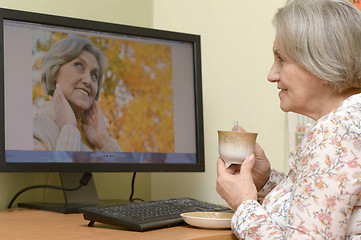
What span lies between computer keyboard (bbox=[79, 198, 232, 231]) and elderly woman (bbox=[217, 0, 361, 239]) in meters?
0.15

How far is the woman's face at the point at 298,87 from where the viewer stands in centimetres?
122

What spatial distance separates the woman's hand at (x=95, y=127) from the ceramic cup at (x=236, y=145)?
498 mm

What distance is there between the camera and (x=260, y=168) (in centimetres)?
151

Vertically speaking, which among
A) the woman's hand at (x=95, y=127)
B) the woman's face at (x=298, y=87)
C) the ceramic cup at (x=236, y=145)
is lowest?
the ceramic cup at (x=236, y=145)

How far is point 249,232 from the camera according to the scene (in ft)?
3.74

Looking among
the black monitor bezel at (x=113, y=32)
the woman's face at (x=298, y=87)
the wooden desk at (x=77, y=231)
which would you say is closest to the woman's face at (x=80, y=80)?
the black monitor bezel at (x=113, y=32)

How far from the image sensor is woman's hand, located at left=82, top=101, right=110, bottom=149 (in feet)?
5.43

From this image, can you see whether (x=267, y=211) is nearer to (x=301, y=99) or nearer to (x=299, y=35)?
(x=301, y=99)

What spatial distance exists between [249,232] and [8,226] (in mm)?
569

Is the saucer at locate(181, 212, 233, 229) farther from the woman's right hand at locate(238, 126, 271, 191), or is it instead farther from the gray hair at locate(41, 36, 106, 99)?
the gray hair at locate(41, 36, 106, 99)

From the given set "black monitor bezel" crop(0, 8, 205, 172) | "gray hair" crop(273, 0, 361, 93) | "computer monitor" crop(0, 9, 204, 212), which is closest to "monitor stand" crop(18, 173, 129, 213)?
"computer monitor" crop(0, 9, 204, 212)

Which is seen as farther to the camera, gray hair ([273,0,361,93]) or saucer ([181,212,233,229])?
saucer ([181,212,233,229])

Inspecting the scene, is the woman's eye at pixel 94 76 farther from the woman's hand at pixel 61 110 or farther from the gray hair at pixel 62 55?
the woman's hand at pixel 61 110

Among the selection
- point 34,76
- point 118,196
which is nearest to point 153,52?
point 34,76
